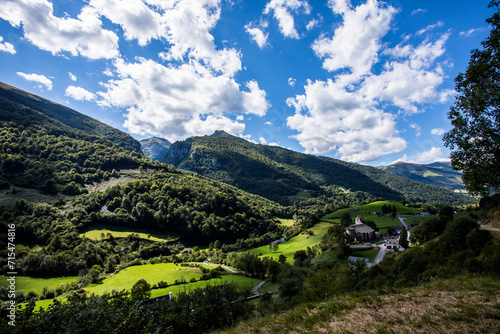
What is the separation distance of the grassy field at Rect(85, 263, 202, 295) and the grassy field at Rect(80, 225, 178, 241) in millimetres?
21936

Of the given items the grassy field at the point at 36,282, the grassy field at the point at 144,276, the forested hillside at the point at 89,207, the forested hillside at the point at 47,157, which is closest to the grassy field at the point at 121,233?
the forested hillside at the point at 89,207

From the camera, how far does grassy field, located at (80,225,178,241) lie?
66875mm

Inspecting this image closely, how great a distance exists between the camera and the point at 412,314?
7.32 meters

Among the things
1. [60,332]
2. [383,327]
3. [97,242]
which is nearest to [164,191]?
[97,242]

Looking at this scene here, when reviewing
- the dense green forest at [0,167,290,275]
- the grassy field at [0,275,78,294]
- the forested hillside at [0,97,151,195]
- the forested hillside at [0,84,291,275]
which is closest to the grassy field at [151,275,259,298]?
the grassy field at [0,275,78,294]

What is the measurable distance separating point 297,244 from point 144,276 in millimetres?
49559

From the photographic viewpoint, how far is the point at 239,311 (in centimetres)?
2305

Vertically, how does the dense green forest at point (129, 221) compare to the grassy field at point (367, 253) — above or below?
below

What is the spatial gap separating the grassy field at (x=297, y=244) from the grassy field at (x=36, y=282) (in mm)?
51680

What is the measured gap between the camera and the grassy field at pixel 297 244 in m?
63.5

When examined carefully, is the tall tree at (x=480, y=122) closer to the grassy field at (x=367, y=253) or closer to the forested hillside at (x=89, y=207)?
the grassy field at (x=367, y=253)

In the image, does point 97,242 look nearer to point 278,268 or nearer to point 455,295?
point 278,268

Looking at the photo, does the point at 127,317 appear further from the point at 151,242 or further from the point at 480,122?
the point at 151,242

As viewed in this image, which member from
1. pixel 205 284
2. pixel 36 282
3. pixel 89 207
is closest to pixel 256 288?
pixel 205 284
